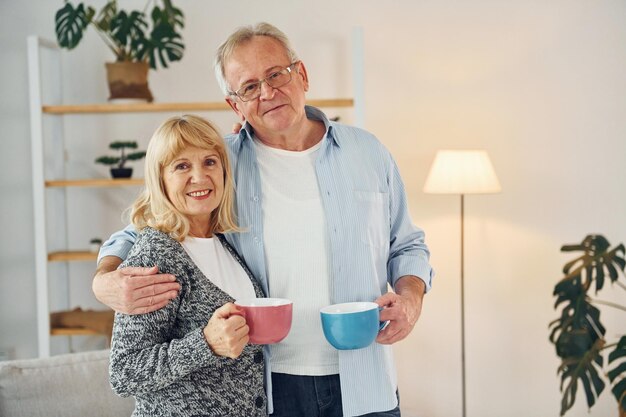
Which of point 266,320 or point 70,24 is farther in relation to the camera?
A: point 70,24

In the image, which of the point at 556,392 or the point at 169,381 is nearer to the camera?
the point at 169,381

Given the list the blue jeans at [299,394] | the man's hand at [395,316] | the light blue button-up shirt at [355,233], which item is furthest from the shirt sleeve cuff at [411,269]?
the blue jeans at [299,394]

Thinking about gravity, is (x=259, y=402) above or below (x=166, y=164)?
below

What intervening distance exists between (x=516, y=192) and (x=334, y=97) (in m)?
1.01

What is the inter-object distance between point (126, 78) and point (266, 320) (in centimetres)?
227

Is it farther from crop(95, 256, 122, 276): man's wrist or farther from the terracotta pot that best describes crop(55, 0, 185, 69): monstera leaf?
crop(95, 256, 122, 276): man's wrist

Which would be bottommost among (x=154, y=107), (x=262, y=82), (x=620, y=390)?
(x=620, y=390)

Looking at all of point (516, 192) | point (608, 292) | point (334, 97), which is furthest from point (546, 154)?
point (334, 97)

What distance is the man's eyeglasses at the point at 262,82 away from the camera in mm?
1507

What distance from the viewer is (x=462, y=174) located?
3.18 m

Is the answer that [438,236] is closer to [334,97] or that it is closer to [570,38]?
[334,97]

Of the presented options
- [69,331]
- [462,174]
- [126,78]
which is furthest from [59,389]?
[462,174]

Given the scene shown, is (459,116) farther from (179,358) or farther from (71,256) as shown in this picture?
(179,358)

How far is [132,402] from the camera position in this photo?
2.02 meters
